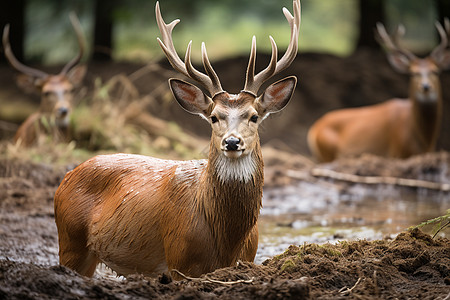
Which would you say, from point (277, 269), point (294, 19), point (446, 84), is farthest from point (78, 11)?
point (277, 269)

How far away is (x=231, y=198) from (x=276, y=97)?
927mm

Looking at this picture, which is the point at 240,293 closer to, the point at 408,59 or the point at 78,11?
the point at 408,59

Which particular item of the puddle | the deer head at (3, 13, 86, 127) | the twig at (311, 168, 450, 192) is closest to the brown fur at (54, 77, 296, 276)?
the puddle

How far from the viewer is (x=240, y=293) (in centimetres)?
362

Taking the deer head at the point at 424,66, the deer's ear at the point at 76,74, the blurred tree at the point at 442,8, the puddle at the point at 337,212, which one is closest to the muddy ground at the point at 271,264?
the puddle at the point at 337,212

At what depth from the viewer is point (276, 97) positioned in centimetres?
473

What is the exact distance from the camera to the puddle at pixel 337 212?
22.0 ft

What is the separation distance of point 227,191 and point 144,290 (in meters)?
1.08

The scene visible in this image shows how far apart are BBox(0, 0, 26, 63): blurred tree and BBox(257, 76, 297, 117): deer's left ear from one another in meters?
13.1

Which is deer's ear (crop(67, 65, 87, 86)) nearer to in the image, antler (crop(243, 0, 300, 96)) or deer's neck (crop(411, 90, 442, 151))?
deer's neck (crop(411, 90, 442, 151))

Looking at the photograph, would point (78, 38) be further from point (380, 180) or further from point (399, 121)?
point (399, 121)

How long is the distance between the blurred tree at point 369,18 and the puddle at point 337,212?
9059mm

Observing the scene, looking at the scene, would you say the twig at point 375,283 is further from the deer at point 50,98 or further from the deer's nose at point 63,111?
the deer's nose at point 63,111

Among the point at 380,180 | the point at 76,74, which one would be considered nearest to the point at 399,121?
the point at 380,180
